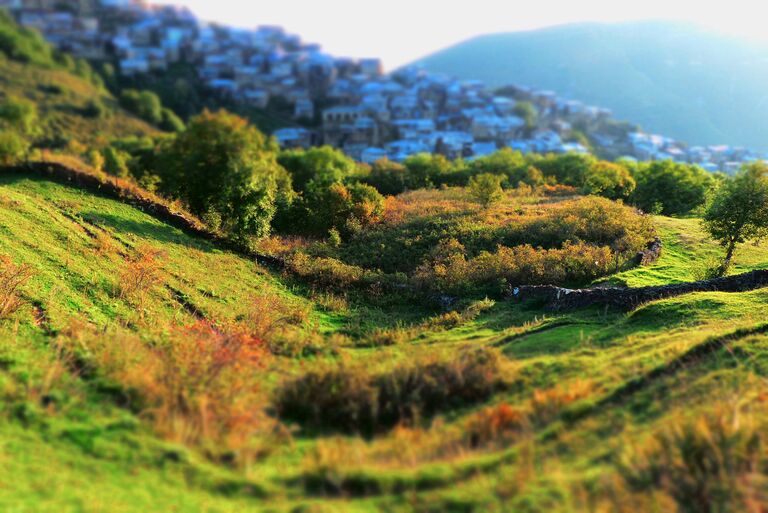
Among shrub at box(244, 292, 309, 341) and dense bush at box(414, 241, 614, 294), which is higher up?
dense bush at box(414, 241, 614, 294)

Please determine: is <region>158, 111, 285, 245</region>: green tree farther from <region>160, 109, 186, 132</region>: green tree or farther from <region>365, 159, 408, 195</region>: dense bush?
<region>160, 109, 186, 132</region>: green tree

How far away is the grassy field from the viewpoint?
830 cm

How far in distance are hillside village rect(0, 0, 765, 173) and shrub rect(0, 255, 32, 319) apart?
73.5 m

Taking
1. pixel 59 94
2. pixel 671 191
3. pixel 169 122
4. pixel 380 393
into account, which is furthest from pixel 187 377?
pixel 59 94

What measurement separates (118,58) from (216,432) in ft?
444

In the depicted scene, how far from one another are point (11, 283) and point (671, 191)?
44.7 meters

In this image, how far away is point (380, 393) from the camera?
11984 millimetres

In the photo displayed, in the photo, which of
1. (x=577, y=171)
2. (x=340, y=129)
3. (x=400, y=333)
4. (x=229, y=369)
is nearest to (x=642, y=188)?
(x=577, y=171)

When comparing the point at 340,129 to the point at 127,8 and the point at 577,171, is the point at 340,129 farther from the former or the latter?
the point at 127,8

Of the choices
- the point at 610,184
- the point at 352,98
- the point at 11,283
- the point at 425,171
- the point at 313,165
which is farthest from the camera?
the point at 352,98

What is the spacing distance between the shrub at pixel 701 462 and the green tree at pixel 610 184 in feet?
110

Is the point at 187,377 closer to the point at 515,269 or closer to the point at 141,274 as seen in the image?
the point at 141,274

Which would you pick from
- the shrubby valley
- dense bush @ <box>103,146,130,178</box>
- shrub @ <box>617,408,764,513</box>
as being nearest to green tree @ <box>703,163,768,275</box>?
the shrubby valley

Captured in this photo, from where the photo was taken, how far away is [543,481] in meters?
8.36
